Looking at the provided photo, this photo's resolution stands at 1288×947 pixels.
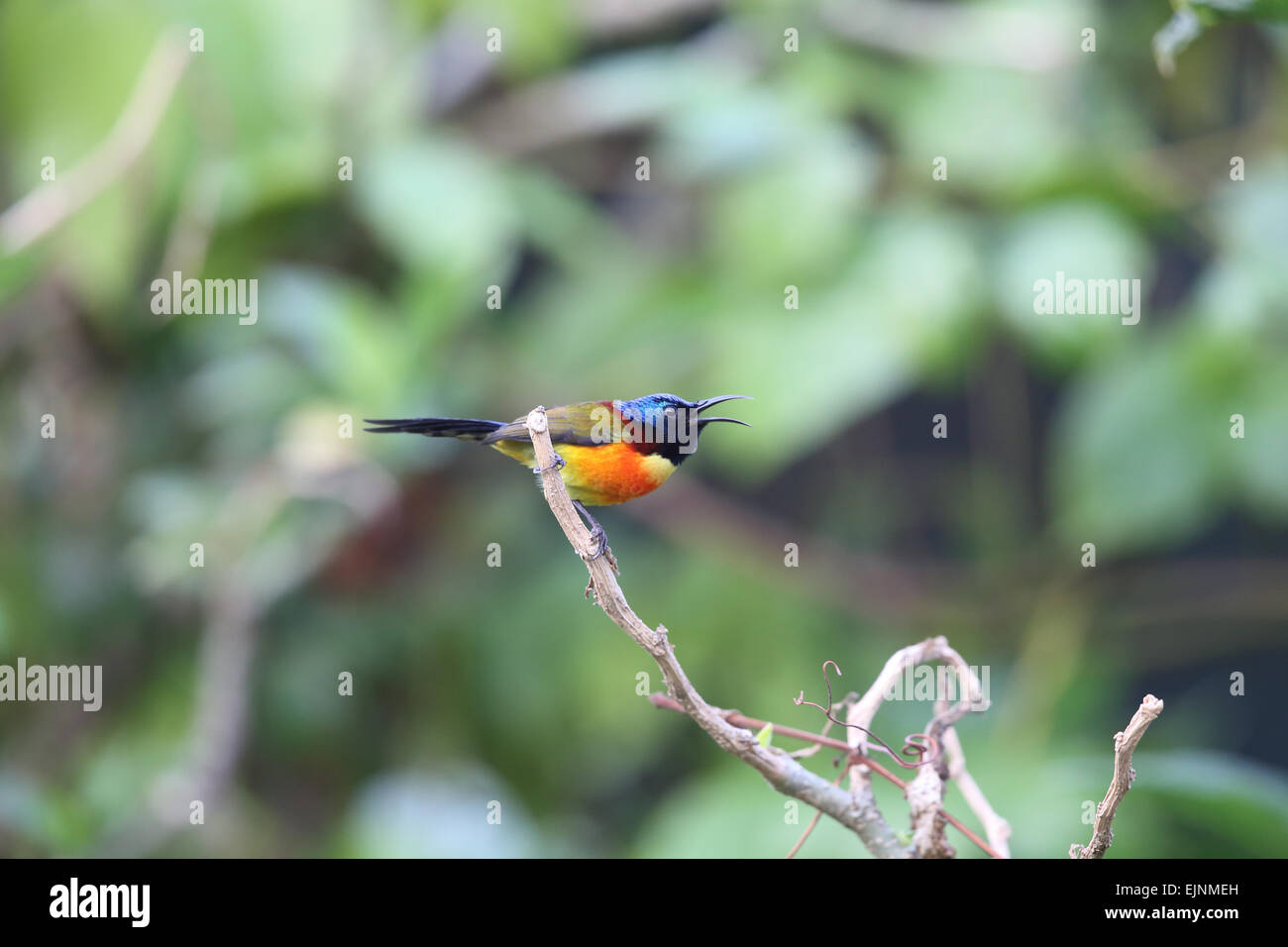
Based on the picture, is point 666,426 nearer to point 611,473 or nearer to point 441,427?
point 611,473

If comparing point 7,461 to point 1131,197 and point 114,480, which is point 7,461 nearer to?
point 114,480

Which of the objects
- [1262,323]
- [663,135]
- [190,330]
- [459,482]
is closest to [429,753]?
[459,482]

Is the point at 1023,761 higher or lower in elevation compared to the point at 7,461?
lower

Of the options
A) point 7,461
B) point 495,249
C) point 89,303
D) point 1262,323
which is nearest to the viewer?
point 1262,323

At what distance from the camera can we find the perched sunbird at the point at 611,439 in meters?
1.31

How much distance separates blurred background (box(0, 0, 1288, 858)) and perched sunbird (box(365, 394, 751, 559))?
1.21 metres

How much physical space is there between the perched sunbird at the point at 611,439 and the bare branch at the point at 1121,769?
55 cm

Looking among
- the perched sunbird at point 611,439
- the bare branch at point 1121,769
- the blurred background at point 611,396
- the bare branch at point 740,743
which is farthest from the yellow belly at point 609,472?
the blurred background at point 611,396

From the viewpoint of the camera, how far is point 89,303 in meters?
3.22

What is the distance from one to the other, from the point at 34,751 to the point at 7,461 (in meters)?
0.93

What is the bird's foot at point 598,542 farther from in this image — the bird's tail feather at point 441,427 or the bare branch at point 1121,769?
the bare branch at point 1121,769

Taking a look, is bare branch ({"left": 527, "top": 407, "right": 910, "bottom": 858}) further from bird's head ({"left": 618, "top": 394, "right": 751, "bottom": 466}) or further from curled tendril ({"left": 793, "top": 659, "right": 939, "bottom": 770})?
bird's head ({"left": 618, "top": 394, "right": 751, "bottom": 466})

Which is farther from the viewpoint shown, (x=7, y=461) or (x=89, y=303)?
(x=7, y=461)

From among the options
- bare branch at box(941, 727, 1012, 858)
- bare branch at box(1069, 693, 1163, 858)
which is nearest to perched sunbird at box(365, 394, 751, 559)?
bare branch at box(941, 727, 1012, 858)
